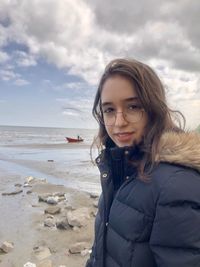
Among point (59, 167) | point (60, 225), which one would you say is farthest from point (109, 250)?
point (59, 167)

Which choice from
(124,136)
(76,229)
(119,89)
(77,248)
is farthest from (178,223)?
(76,229)

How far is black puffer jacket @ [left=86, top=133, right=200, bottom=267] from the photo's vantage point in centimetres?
149

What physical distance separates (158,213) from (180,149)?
41 cm

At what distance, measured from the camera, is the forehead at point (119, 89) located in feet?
6.69

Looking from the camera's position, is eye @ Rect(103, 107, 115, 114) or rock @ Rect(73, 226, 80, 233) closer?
eye @ Rect(103, 107, 115, 114)

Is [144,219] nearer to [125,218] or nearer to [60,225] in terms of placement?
[125,218]

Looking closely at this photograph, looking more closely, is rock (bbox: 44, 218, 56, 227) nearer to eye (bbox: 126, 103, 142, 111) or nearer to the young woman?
the young woman

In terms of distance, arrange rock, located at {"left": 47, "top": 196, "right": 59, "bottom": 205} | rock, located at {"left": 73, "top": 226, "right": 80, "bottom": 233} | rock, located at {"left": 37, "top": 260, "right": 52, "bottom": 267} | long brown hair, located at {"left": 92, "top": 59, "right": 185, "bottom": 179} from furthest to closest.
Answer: rock, located at {"left": 47, "top": 196, "right": 59, "bottom": 205} → rock, located at {"left": 73, "top": 226, "right": 80, "bottom": 233} → rock, located at {"left": 37, "top": 260, "right": 52, "bottom": 267} → long brown hair, located at {"left": 92, "top": 59, "right": 185, "bottom": 179}

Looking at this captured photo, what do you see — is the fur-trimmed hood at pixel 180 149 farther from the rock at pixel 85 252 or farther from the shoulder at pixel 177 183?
the rock at pixel 85 252

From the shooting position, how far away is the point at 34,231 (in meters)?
6.80

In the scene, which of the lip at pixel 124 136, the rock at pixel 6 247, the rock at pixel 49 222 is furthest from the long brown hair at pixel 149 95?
the rock at pixel 49 222

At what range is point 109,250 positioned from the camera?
6.50ft

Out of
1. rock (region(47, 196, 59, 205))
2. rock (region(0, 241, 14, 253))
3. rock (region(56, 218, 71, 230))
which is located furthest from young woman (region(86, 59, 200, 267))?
rock (region(47, 196, 59, 205))

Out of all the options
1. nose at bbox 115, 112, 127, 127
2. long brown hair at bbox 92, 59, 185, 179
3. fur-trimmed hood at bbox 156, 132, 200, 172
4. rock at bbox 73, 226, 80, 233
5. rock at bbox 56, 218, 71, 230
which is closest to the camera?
fur-trimmed hood at bbox 156, 132, 200, 172
